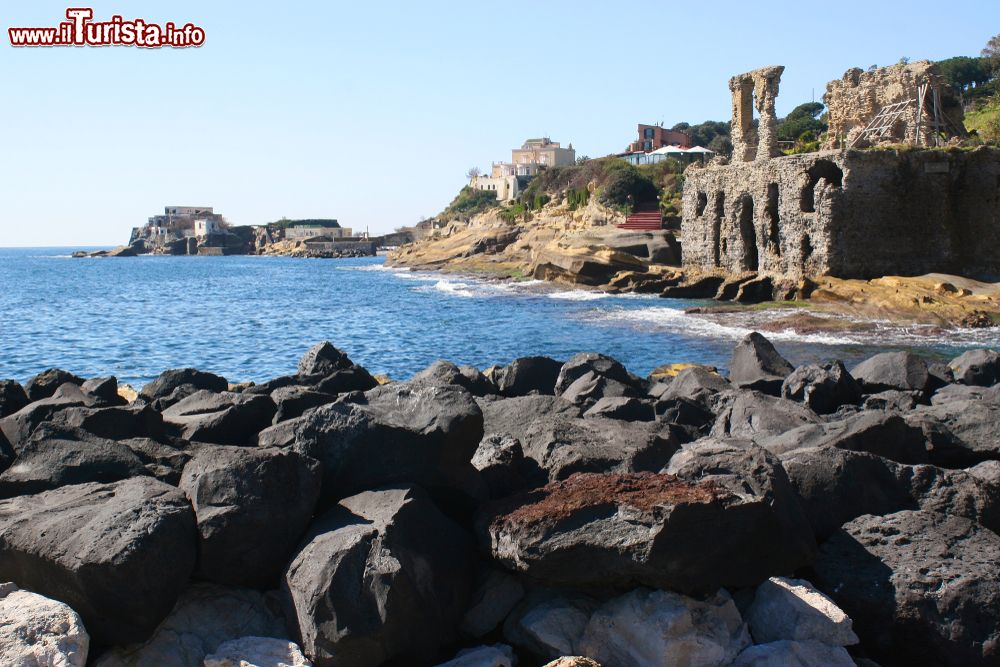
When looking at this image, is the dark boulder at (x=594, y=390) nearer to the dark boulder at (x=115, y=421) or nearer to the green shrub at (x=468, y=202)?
the dark boulder at (x=115, y=421)

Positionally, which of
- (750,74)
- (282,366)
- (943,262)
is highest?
(750,74)

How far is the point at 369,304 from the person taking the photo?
44625 mm

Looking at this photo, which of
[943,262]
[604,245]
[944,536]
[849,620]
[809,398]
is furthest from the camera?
[604,245]

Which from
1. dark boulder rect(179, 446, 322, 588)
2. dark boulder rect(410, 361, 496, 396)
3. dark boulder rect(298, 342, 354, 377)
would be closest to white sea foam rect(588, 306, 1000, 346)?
dark boulder rect(410, 361, 496, 396)

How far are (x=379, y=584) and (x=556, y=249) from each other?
46.8 meters

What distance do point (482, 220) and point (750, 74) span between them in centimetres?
5494

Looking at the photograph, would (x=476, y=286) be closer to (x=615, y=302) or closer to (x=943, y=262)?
(x=615, y=302)

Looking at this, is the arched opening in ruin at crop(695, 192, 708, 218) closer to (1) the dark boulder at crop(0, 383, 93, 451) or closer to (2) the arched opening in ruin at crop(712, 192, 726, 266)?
(2) the arched opening in ruin at crop(712, 192, 726, 266)

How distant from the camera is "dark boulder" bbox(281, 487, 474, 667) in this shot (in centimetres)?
514

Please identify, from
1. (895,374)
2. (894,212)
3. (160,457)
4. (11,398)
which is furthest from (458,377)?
(894,212)

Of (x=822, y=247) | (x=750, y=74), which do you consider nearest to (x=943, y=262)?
(x=822, y=247)

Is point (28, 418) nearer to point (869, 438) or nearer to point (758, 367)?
point (869, 438)

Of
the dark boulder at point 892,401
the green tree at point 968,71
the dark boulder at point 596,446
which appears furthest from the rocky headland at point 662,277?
the green tree at point 968,71

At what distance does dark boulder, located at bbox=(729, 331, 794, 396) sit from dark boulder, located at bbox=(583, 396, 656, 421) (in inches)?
122
